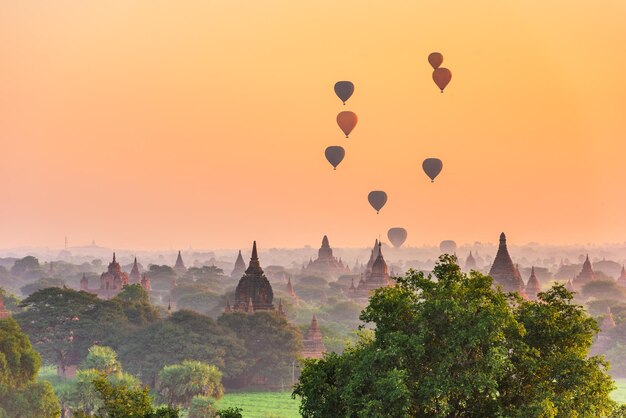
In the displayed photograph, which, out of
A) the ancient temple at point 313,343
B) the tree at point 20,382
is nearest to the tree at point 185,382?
the tree at point 20,382

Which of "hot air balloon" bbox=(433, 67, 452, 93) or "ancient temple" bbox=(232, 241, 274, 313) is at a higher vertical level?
"hot air balloon" bbox=(433, 67, 452, 93)

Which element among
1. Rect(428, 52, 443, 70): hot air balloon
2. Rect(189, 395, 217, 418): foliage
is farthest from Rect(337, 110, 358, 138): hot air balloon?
Rect(189, 395, 217, 418): foliage

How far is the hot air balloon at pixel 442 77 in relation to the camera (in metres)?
113

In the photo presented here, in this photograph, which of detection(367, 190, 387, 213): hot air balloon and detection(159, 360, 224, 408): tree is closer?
detection(159, 360, 224, 408): tree

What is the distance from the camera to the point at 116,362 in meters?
87.8

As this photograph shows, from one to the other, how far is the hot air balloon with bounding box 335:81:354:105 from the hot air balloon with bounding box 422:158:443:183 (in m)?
15.9

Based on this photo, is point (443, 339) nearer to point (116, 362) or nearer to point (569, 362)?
point (569, 362)

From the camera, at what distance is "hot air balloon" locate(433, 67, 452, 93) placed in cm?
11344

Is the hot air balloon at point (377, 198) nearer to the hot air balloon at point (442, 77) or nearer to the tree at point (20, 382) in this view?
the hot air balloon at point (442, 77)

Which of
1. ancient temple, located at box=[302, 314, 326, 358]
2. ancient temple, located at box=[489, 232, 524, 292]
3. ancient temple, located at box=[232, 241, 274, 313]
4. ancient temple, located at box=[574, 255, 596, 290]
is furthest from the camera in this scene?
ancient temple, located at box=[574, 255, 596, 290]

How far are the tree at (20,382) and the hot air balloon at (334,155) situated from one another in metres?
57.3

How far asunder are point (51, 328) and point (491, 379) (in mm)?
72489

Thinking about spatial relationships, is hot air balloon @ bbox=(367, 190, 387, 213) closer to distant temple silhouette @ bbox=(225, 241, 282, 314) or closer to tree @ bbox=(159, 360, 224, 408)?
distant temple silhouette @ bbox=(225, 241, 282, 314)

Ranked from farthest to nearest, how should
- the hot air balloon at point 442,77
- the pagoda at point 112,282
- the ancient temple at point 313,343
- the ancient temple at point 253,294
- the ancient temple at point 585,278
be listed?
the ancient temple at point 585,278 < the pagoda at point 112,282 < the hot air balloon at point 442,77 < the ancient temple at point 253,294 < the ancient temple at point 313,343
